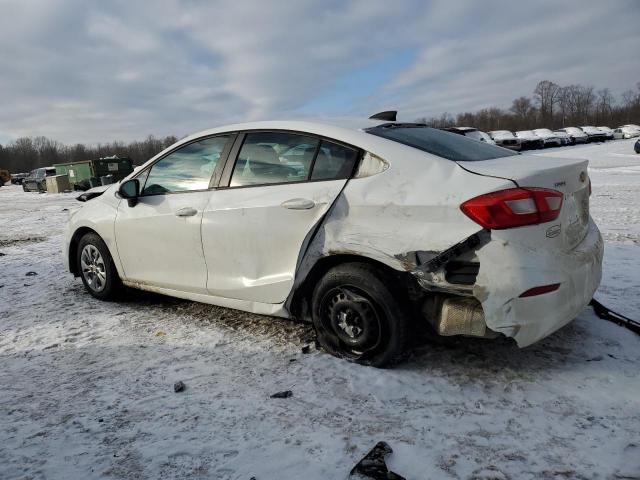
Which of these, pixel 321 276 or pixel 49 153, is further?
pixel 49 153

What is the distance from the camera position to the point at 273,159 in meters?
3.43

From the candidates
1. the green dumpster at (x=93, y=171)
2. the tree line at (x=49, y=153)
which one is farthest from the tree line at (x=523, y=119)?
the green dumpster at (x=93, y=171)

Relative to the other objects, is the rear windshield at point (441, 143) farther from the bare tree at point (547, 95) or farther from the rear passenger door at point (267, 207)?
the bare tree at point (547, 95)

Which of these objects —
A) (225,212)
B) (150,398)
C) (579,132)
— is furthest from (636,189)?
(579,132)

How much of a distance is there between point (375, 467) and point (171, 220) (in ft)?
8.36

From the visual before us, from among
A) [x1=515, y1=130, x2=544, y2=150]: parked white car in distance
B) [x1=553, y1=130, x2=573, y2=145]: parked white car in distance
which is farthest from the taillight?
[x1=553, y1=130, x2=573, y2=145]: parked white car in distance

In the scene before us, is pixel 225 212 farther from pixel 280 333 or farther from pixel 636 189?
pixel 636 189

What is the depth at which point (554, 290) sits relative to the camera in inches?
102

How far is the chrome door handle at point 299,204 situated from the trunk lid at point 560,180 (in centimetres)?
97

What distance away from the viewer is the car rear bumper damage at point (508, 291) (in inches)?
99.5

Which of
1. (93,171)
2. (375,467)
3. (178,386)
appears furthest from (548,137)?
(375,467)

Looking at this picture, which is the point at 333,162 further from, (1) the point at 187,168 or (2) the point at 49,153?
(2) the point at 49,153

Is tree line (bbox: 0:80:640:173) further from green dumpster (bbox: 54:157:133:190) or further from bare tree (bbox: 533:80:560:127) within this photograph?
green dumpster (bbox: 54:157:133:190)

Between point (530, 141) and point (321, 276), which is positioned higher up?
point (530, 141)
